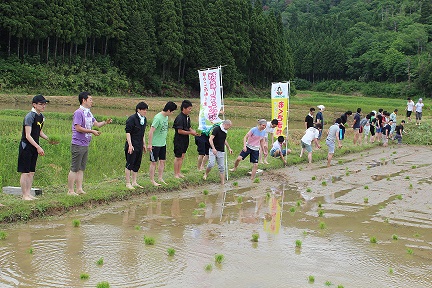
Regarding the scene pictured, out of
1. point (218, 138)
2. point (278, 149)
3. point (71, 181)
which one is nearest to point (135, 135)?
point (71, 181)

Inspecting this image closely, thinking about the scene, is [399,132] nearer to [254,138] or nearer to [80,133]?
[254,138]

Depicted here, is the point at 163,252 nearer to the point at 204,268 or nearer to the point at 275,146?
the point at 204,268

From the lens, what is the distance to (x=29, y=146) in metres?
9.24

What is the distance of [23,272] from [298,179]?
378 inches

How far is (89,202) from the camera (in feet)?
32.9

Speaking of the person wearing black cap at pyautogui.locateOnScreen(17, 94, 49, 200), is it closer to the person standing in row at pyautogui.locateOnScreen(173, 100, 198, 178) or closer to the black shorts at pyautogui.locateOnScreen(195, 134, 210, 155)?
the person standing in row at pyautogui.locateOnScreen(173, 100, 198, 178)

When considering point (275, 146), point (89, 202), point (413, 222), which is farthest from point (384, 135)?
point (89, 202)

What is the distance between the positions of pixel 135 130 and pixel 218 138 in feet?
8.50

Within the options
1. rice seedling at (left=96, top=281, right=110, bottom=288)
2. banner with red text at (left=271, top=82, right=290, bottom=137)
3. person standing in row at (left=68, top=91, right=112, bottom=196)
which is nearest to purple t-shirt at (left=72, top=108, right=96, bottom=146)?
person standing in row at (left=68, top=91, right=112, bottom=196)

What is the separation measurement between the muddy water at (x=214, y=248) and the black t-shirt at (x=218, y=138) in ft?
6.73

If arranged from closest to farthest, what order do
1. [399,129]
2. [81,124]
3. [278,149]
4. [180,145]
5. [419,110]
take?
[81,124], [180,145], [278,149], [399,129], [419,110]

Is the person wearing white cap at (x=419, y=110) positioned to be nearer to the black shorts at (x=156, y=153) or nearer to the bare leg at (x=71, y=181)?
the black shorts at (x=156, y=153)

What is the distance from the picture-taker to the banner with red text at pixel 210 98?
14.1 m

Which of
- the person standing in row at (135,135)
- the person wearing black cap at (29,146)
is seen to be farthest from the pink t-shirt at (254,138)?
the person wearing black cap at (29,146)
